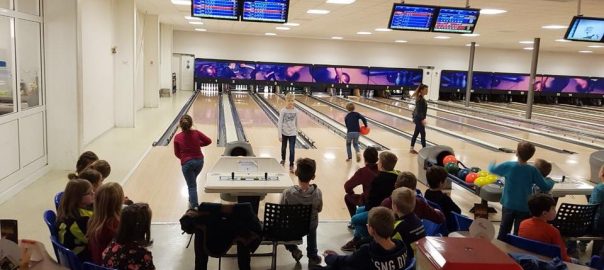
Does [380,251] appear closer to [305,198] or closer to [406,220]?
[406,220]

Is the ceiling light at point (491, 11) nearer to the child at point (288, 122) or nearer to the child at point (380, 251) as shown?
the child at point (288, 122)

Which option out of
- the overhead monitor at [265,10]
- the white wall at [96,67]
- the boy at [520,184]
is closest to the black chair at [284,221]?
the boy at [520,184]

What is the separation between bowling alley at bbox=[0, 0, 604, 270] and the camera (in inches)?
111

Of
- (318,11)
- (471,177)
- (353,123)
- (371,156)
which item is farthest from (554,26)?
A: (371,156)

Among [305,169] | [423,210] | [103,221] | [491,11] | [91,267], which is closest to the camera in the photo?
[91,267]

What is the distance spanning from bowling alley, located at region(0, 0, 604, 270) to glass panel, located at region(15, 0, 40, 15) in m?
0.03

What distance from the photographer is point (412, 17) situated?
777 cm

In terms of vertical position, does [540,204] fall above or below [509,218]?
above

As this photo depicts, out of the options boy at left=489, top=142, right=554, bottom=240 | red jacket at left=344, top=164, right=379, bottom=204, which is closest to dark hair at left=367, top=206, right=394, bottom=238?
red jacket at left=344, top=164, right=379, bottom=204

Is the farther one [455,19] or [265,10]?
[455,19]

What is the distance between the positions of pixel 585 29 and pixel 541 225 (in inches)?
234

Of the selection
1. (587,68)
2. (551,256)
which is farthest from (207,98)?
(587,68)

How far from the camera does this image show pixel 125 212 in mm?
2533

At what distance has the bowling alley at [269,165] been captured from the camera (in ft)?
9.23
